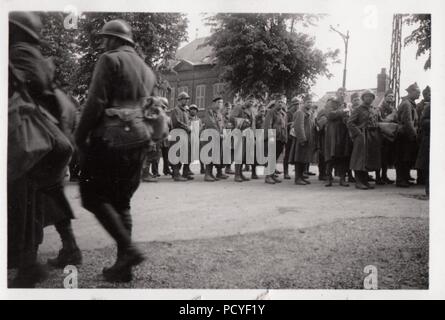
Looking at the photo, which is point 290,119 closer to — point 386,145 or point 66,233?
point 386,145

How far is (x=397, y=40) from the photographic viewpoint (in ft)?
14.8

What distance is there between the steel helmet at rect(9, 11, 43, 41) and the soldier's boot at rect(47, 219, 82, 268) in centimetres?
168

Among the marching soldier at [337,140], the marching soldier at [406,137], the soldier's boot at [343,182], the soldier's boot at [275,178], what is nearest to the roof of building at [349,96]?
the marching soldier at [337,140]

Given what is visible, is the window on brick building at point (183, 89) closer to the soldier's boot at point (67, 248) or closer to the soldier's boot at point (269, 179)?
the soldier's boot at point (269, 179)

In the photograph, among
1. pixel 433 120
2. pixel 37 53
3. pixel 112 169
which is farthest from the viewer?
pixel 433 120

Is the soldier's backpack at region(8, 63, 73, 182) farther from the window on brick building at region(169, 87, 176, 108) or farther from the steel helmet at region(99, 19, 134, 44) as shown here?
the window on brick building at region(169, 87, 176, 108)

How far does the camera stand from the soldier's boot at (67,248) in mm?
4051

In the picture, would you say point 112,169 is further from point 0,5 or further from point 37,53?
point 0,5

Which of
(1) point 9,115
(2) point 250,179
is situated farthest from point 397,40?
(1) point 9,115

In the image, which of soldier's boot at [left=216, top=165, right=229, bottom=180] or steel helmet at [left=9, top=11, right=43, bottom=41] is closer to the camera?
steel helmet at [left=9, top=11, right=43, bottom=41]

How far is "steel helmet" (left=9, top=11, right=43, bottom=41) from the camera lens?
13.7 ft

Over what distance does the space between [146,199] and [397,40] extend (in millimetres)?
2778

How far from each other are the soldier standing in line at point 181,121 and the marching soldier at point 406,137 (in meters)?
2.23

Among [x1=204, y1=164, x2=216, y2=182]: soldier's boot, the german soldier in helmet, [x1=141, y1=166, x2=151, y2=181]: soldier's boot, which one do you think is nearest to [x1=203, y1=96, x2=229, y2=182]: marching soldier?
[x1=204, y1=164, x2=216, y2=182]: soldier's boot
